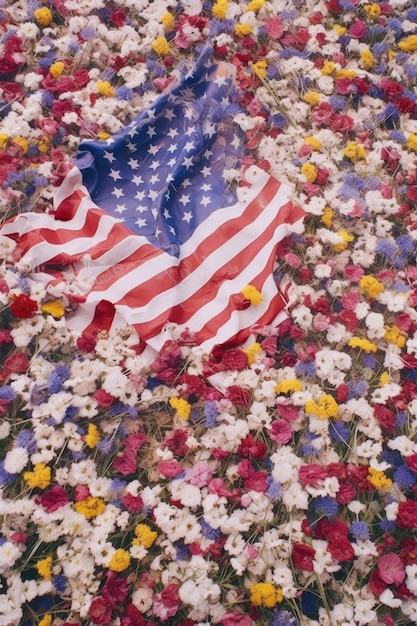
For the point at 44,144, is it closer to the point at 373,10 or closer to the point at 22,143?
Result: the point at 22,143

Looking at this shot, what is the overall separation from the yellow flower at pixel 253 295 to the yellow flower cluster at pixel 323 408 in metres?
0.65

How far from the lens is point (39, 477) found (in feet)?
9.36

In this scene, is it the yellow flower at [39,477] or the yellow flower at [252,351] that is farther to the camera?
the yellow flower at [252,351]

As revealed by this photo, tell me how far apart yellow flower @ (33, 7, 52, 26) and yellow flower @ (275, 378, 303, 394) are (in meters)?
3.27

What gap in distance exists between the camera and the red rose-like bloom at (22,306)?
3201 mm

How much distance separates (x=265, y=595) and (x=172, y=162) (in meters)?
2.63

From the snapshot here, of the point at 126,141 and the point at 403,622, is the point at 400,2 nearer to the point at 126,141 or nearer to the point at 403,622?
the point at 126,141

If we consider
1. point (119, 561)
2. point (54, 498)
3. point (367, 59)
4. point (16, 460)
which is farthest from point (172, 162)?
point (119, 561)

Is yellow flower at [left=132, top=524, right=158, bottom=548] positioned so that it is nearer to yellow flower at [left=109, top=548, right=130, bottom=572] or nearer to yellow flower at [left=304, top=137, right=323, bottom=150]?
yellow flower at [left=109, top=548, right=130, bottom=572]

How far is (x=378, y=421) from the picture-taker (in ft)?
10.3

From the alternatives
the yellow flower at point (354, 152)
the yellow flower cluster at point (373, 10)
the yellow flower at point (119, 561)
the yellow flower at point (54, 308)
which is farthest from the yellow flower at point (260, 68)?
the yellow flower at point (119, 561)

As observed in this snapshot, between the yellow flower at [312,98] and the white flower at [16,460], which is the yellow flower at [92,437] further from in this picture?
the yellow flower at [312,98]

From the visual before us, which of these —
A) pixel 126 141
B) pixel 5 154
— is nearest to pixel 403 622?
pixel 126 141

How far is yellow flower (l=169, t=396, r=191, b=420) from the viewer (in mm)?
3088
